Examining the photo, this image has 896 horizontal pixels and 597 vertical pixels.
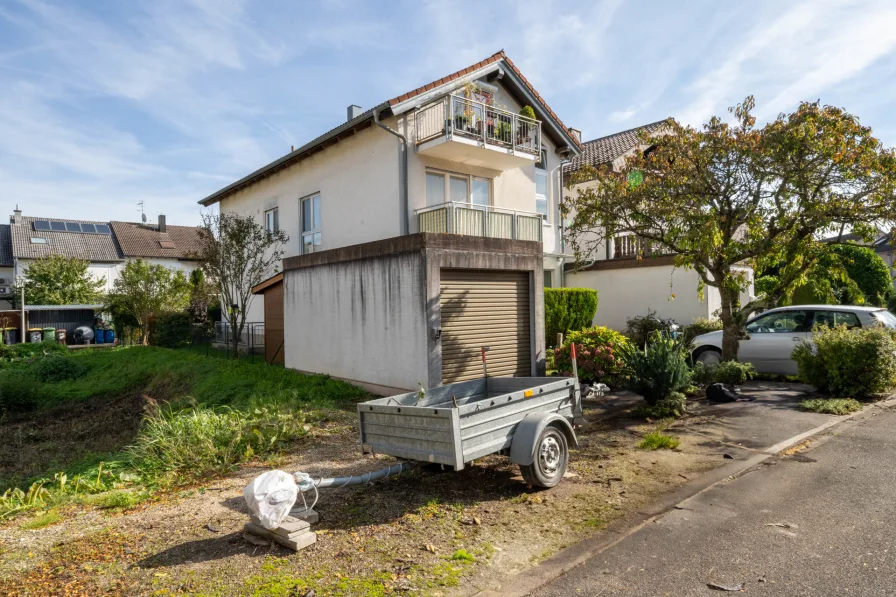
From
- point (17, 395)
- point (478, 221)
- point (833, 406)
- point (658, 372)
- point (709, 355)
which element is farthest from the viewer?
point (478, 221)

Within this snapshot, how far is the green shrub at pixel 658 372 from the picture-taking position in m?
9.22

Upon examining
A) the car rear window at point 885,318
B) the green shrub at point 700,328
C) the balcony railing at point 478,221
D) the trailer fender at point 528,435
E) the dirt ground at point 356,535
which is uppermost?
the balcony railing at point 478,221

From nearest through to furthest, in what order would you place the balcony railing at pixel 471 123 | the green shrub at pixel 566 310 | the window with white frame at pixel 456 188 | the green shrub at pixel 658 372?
the green shrub at pixel 658 372 < the balcony railing at pixel 471 123 < the window with white frame at pixel 456 188 < the green shrub at pixel 566 310

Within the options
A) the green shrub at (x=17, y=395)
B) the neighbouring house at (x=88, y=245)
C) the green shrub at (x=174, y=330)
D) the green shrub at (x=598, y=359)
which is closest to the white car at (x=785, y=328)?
the green shrub at (x=598, y=359)

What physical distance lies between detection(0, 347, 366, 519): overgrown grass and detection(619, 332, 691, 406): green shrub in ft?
17.0

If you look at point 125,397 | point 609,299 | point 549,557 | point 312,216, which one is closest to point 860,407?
point 549,557

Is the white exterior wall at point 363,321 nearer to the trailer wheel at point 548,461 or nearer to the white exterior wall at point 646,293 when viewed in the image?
the trailer wheel at point 548,461

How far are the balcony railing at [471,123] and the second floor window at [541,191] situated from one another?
3.19m

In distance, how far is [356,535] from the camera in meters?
4.81

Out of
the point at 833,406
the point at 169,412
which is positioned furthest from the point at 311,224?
the point at 833,406

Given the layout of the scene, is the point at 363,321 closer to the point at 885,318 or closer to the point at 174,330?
the point at 885,318

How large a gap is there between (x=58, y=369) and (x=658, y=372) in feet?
63.7

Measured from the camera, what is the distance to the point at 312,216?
60.2 feet

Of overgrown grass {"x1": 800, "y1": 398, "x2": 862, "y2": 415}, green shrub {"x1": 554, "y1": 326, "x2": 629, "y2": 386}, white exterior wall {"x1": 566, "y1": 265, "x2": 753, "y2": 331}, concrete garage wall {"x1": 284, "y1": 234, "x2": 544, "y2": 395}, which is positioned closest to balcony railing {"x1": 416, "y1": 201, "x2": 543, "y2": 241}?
concrete garage wall {"x1": 284, "y1": 234, "x2": 544, "y2": 395}
